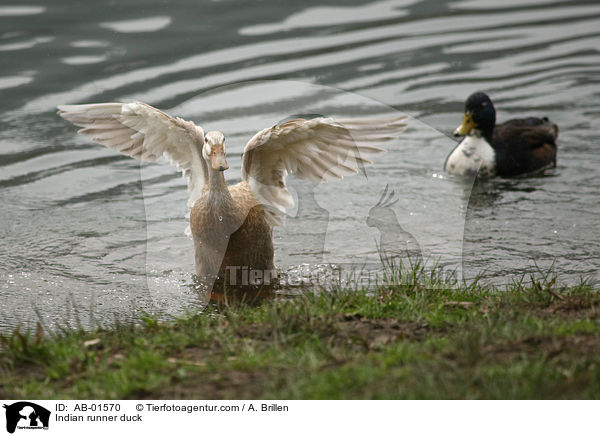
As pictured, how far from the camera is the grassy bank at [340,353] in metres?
3.73

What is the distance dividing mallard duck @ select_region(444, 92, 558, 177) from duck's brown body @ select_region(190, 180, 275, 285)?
4.52 metres

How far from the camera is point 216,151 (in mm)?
6113

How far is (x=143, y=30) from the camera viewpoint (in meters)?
14.1

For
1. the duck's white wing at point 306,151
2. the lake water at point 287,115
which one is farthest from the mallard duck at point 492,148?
the duck's white wing at point 306,151

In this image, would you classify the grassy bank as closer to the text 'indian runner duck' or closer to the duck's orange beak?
the text 'indian runner duck'

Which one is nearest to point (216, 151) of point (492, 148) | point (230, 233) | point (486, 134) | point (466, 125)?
point (230, 233)

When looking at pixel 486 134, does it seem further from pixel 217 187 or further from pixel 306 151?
pixel 217 187

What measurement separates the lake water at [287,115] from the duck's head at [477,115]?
61cm
